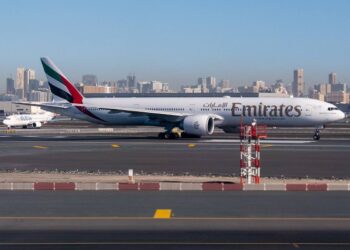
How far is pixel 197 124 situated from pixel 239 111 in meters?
4.04

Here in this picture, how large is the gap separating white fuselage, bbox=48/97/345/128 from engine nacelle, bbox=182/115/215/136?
2717 millimetres

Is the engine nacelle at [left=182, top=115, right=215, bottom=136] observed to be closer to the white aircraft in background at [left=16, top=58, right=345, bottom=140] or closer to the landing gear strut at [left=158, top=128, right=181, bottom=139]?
the white aircraft in background at [left=16, top=58, right=345, bottom=140]

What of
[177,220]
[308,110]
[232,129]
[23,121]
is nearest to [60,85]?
[232,129]

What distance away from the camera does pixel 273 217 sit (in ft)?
45.9

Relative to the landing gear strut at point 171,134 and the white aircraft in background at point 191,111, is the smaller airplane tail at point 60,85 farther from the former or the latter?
the landing gear strut at point 171,134

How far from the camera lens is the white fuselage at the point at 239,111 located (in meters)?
49.0

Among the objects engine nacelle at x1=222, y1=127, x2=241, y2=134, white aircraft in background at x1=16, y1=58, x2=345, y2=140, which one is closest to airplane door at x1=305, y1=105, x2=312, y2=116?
white aircraft in background at x1=16, y1=58, x2=345, y2=140

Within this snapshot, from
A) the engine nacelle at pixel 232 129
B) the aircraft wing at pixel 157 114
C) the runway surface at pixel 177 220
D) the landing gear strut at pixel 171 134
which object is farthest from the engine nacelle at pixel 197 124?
the runway surface at pixel 177 220

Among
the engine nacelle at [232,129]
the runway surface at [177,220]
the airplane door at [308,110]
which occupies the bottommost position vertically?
the runway surface at [177,220]

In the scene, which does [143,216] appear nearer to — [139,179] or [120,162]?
[139,179]

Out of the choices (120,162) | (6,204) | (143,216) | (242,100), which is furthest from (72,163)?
(242,100)

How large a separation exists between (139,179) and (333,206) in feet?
29.8

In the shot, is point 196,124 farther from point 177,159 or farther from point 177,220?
point 177,220

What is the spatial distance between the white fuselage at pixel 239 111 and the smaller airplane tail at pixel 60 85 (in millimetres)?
1487
